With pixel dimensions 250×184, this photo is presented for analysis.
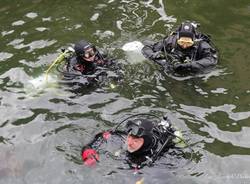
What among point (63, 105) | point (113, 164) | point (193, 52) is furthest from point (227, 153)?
point (63, 105)

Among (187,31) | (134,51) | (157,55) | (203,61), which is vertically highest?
(187,31)

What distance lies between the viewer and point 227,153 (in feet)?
25.4

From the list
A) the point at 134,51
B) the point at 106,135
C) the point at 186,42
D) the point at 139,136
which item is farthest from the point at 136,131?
the point at 134,51

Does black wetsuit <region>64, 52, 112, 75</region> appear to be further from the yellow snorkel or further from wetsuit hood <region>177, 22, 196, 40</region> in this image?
wetsuit hood <region>177, 22, 196, 40</region>

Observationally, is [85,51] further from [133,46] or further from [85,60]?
[133,46]

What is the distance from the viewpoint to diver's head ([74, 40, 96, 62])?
9188 mm

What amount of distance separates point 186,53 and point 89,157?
10.9ft

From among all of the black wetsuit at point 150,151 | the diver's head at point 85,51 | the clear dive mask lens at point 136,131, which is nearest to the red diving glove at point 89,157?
the black wetsuit at point 150,151

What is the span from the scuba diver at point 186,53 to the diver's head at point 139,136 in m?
2.62

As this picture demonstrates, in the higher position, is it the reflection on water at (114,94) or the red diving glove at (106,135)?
the red diving glove at (106,135)

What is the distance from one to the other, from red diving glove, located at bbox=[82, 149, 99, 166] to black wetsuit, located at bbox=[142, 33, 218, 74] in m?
2.89

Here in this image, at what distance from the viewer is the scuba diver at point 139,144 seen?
699cm

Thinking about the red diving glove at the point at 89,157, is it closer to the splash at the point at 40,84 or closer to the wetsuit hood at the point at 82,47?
the wetsuit hood at the point at 82,47

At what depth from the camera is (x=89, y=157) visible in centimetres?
736
